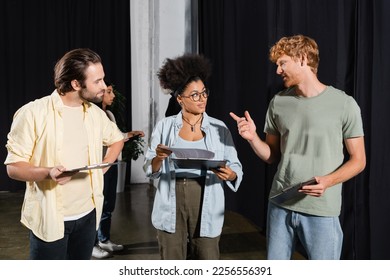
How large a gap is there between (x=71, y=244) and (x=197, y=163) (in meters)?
0.59

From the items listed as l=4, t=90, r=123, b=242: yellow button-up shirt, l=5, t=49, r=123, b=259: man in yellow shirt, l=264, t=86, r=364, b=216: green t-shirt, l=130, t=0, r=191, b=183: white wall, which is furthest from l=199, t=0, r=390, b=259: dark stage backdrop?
l=130, t=0, r=191, b=183: white wall

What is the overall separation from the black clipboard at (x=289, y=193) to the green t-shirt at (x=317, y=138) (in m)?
0.03

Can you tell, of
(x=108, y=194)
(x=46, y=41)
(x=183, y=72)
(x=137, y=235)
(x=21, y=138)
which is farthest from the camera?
(x=46, y=41)

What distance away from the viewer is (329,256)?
1.77 m

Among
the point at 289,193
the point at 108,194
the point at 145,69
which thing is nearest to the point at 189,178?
the point at 289,193

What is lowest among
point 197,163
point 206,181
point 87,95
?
point 206,181

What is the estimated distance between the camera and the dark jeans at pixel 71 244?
1724 mm

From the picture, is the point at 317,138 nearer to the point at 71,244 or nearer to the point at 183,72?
the point at 183,72

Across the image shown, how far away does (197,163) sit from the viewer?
1851 mm

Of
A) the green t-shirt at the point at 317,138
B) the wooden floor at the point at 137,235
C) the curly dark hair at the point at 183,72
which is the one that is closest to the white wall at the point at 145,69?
the wooden floor at the point at 137,235

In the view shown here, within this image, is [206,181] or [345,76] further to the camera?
[345,76]

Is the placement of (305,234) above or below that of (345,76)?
below

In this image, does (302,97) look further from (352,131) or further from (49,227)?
(49,227)

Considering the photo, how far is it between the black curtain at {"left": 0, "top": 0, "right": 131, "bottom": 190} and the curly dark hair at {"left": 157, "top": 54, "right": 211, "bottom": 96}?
5.02 m
